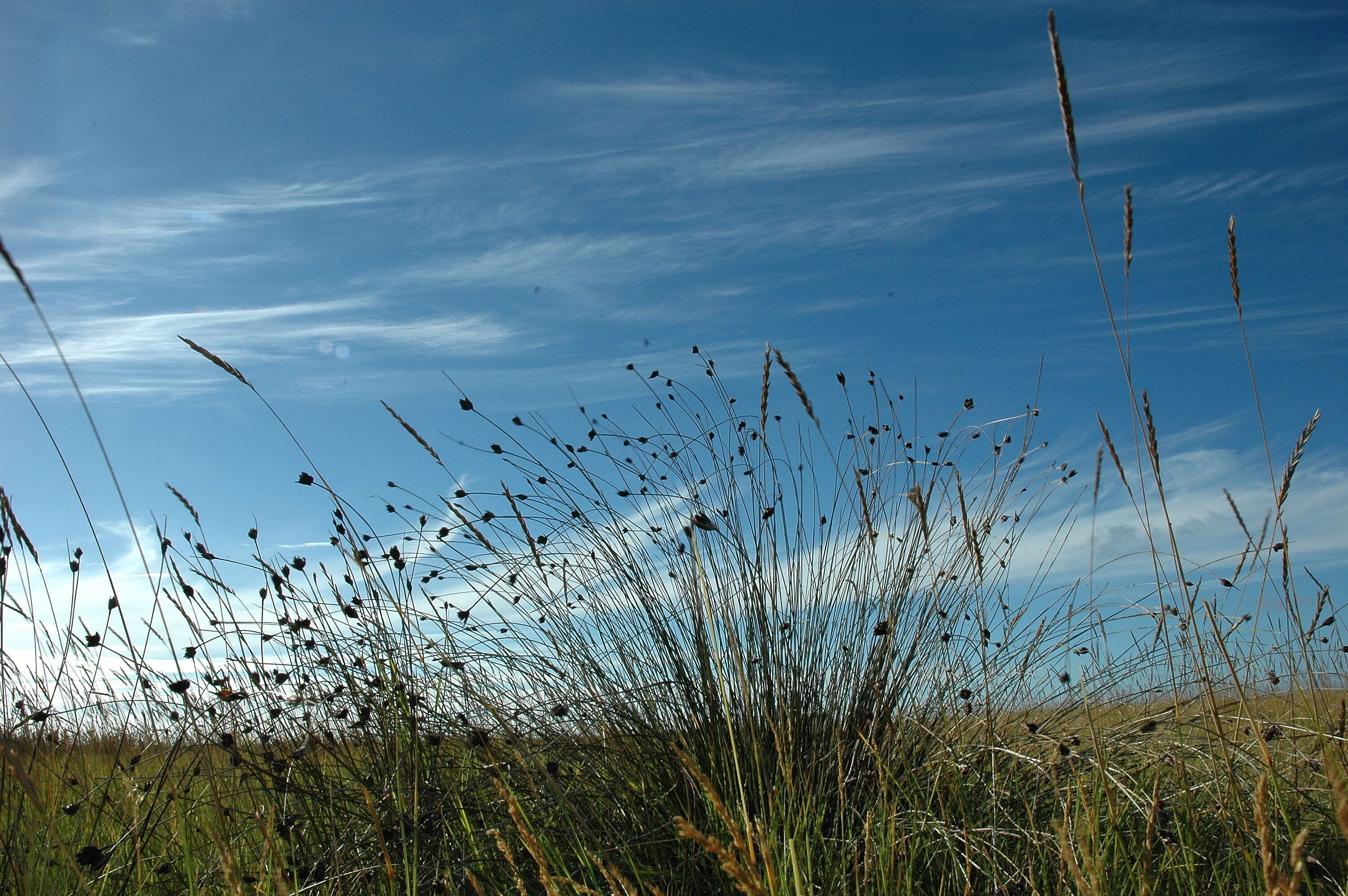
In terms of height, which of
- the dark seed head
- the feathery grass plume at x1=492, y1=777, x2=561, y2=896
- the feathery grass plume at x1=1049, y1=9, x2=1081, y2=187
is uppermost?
the feathery grass plume at x1=1049, y1=9, x2=1081, y2=187

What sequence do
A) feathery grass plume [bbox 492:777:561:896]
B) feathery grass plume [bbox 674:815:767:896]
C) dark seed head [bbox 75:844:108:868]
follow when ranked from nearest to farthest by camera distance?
feathery grass plume [bbox 674:815:767:896] < feathery grass plume [bbox 492:777:561:896] < dark seed head [bbox 75:844:108:868]

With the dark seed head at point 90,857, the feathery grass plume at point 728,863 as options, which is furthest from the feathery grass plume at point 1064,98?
the dark seed head at point 90,857

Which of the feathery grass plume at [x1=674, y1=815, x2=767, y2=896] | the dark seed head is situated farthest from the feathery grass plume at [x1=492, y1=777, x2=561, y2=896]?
the dark seed head

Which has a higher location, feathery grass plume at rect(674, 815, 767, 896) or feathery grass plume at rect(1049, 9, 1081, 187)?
feathery grass plume at rect(1049, 9, 1081, 187)

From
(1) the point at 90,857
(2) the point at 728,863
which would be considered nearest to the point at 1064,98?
(2) the point at 728,863

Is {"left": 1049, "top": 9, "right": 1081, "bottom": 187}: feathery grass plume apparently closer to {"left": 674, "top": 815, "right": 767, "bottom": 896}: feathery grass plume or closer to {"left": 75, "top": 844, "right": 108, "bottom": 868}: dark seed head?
{"left": 674, "top": 815, "right": 767, "bottom": 896}: feathery grass plume

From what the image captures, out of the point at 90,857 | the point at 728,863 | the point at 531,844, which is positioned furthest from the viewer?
the point at 90,857

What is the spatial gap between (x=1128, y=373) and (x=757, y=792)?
1.51 m

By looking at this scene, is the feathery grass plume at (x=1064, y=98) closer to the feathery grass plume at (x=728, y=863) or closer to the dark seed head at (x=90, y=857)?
the feathery grass plume at (x=728, y=863)

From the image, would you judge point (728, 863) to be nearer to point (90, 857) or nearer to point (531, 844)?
point (531, 844)

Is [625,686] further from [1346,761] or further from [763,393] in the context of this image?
[1346,761]

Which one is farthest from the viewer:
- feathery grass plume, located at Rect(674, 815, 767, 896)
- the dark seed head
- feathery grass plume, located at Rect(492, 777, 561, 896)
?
the dark seed head

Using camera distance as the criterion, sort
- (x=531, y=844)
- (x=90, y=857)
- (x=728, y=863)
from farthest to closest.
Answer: (x=90, y=857) → (x=531, y=844) → (x=728, y=863)

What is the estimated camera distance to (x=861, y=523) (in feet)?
10.6
